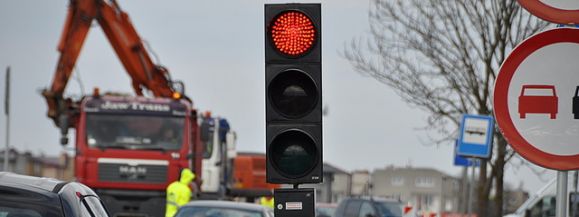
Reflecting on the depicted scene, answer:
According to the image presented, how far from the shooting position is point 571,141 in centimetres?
715

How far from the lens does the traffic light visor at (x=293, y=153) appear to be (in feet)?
31.1

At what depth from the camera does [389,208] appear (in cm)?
2870

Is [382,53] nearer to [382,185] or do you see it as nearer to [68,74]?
[68,74]

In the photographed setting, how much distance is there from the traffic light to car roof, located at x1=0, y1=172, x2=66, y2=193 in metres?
1.56

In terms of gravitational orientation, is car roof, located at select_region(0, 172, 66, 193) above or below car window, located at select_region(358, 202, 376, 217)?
above

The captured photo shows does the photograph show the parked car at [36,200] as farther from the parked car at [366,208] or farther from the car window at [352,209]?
the car window at [352,209]

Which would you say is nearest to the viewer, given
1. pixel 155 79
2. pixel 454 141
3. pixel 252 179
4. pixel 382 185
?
pixel 454 141

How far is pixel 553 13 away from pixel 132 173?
2089 centimetres

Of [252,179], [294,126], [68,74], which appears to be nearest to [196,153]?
[68,74]

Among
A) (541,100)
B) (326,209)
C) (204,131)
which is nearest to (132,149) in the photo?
(204,131)

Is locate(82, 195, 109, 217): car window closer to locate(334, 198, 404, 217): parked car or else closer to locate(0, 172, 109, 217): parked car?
locate(0, 172, 109, 217): parked car

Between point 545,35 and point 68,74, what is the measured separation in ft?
80.6

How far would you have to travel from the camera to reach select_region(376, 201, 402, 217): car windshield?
2844 centimetres

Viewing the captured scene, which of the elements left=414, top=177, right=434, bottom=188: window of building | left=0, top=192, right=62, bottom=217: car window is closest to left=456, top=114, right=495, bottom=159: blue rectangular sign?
left=0, top=192, right=62, bottom=217: car window
